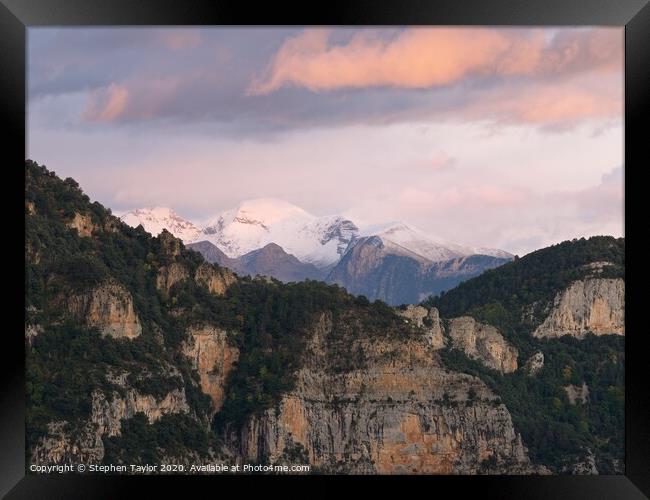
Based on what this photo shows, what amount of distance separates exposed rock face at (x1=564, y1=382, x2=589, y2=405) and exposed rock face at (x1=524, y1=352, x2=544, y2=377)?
3.67ft

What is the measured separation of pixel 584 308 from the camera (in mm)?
42688

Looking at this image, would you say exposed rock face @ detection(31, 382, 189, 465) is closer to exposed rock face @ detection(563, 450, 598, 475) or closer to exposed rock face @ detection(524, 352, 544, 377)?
exposed rock face @ detection(563, 450, 598, 475)

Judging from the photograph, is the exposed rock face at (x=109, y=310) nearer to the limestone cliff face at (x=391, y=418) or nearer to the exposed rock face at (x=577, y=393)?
the limestone cliff face at (x=391, y=418)

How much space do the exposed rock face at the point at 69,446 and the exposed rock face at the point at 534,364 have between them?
15.6m

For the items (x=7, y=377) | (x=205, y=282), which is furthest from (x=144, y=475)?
(x=205, y=282)

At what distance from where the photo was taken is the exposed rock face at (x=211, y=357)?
38219mm

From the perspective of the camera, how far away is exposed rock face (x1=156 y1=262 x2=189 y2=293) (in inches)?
1497

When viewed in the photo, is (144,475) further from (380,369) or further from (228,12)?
(380,369)

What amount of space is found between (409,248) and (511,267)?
3489 millimetres

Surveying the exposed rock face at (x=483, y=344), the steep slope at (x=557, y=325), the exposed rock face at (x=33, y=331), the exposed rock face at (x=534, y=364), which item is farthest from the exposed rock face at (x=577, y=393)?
the exposed rock face at (x=33, y=331)

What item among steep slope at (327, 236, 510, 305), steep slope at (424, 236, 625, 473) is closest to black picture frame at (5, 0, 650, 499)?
steep slope at (424, 236, 625, 473)

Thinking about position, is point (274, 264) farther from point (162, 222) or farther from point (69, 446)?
point (69, 446)

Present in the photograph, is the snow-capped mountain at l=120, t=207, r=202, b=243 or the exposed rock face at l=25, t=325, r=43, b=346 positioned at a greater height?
the snow-capped mountain at l=120, t=207, r=202, b=243

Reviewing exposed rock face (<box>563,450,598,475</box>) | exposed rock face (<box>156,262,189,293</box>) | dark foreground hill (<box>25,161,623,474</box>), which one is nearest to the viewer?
dark foreground hill (<box>25,161,623,474</box>)
